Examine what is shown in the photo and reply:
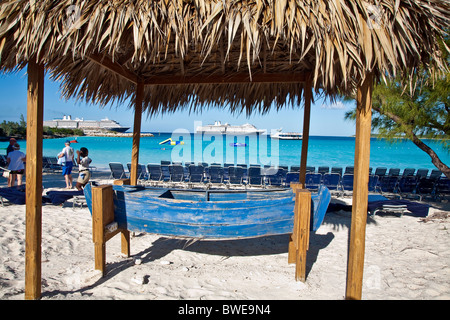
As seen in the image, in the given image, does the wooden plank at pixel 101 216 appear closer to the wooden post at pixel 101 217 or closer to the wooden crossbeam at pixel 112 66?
the wooden post at pixel 101 217

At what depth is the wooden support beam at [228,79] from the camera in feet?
14.6

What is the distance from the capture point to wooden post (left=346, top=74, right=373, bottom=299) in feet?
7.82

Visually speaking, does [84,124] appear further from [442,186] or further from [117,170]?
[442,186]

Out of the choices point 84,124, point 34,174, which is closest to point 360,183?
point 34,174

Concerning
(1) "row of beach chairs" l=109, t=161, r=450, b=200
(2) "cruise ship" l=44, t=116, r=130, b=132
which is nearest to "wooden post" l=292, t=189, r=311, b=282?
(1) "row of beach chairs" l=109, t=161, r=450, b=200

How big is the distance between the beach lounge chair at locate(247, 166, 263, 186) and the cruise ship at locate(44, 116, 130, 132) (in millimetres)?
79604

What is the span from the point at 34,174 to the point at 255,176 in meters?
7.55

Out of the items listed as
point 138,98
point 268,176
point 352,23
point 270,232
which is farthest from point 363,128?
point 268,176

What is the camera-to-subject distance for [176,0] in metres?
2.52

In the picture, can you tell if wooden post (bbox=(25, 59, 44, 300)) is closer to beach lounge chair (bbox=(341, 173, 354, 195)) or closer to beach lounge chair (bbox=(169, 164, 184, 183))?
beach lounge chair (bbox=(169, 164, 184, 183))

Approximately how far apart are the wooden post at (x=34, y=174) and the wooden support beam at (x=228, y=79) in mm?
2416

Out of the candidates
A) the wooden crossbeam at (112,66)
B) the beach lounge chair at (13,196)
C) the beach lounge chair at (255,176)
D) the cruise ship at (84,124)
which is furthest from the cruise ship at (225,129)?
the wooden crossbeam at (112,66)

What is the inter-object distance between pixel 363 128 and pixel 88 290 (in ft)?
9.41
